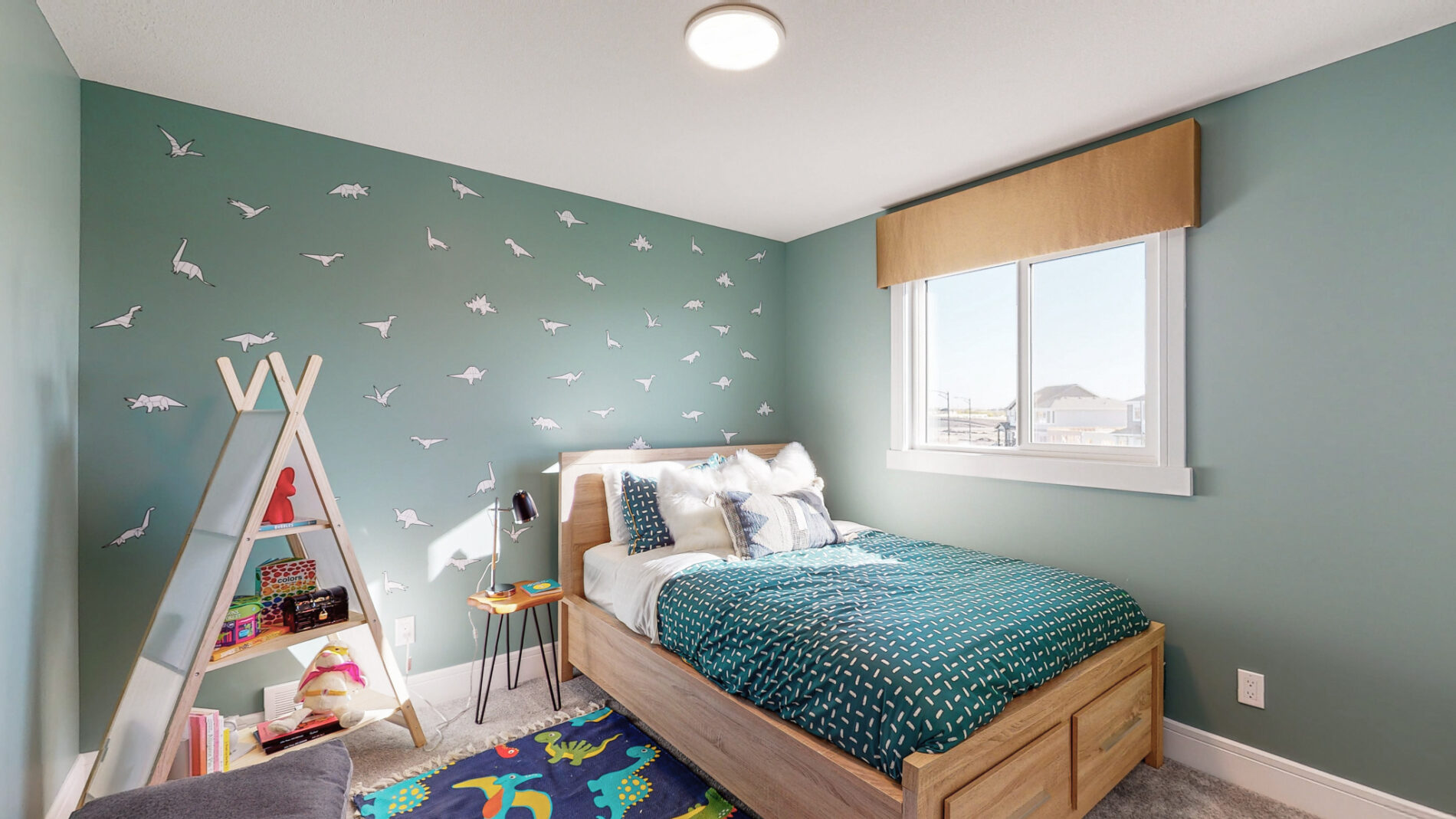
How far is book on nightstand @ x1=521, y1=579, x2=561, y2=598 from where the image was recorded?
2783 millimetres

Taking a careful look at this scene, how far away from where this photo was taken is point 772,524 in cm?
276

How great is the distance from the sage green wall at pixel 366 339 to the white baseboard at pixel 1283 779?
255 cm

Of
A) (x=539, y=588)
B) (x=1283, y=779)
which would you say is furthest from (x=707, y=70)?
(x=1283, y=779)

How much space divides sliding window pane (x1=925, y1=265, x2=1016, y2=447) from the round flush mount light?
1682 millimetres

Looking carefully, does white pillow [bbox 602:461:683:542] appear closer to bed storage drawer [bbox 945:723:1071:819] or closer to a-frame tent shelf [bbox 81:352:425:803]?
a-frame tent shelf [bbox 81:352:425:803]

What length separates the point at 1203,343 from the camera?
2305 mm

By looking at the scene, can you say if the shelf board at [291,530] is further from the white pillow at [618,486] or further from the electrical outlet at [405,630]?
the white pillow at [618,486]

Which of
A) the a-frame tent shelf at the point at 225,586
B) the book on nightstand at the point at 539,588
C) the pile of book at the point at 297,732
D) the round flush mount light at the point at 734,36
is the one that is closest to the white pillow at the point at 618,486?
the book on nightstand at the point at 539,588

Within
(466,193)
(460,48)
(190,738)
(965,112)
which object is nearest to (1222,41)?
(965,112)

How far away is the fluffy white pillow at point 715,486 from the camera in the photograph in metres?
2.83

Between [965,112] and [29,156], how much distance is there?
2.84m

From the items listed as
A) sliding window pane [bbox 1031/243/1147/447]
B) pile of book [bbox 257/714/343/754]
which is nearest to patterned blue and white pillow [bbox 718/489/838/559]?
→ sliding window pane [bbox 1031/243/1147/447]

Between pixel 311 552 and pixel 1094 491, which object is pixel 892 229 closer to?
pixel 1094 491

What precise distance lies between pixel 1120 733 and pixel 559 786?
6.14 feet
